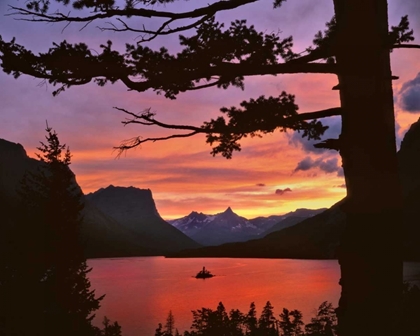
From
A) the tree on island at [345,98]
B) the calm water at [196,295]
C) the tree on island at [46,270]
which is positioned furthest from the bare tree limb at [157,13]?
the calm water at [196,295]

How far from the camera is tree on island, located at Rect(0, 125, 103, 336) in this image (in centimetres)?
1948

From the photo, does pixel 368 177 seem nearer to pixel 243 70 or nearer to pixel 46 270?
pixel 243 70

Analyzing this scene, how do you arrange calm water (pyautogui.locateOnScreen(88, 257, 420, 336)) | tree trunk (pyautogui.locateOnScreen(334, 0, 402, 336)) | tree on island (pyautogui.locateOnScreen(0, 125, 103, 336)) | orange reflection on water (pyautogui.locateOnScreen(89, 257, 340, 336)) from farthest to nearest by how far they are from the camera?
orange reflection on water (pyautogui.locateOnScreen(89, 257, 340, 336)) < calm water (pyautogui.locateOnScreen(88, 257, 420, 336)) < tree on island (pyautogui.locateOnScreen(0, 125, 103, 336)) < tree trunk (pyautogui.locateOnScreen(334, 0, 402, 336))

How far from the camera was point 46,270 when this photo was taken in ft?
70.4

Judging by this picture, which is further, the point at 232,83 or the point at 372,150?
the point at 232,83

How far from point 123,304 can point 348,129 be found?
385ft

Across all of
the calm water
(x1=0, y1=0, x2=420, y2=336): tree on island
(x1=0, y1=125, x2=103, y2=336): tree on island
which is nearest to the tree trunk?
(x1=0, y1=0, x2=420, y2=336): tree on island

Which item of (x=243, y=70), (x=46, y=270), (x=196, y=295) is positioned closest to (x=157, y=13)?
(x=243, y=70)

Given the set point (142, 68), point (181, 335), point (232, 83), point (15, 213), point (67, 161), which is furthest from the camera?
point (181, 335)

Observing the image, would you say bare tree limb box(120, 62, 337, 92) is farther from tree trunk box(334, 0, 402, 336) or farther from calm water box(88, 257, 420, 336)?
calm water box(88, 257, 420, 336)

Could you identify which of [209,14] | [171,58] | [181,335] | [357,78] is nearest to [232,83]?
[171,58]

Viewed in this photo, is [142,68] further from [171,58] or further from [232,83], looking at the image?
[232,83]

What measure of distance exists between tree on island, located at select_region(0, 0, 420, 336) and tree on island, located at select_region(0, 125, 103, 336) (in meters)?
15.2

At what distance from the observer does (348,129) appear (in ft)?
18.7
